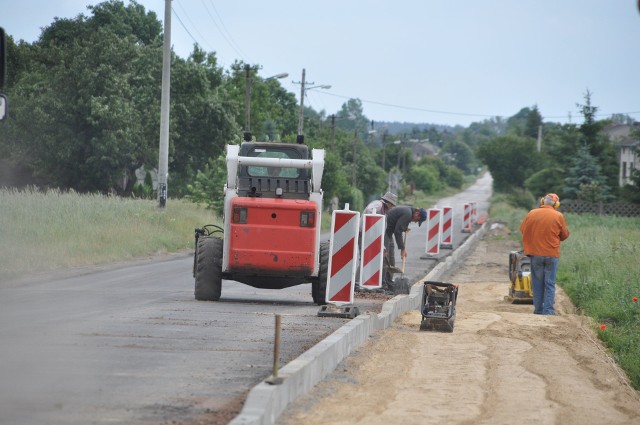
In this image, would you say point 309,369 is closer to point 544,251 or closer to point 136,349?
point 136,349

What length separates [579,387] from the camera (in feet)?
34.6

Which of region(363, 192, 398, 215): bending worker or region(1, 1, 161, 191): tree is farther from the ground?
region(1, 1, 161, 191): tree

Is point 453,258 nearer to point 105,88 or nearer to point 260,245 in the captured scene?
point 260,245

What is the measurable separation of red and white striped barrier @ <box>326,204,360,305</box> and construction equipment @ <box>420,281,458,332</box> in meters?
1.06

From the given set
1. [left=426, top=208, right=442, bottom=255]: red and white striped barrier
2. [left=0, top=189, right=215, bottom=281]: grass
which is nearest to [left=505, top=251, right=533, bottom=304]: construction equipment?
[left=0, top=189, right=215, bottom=281]: grass

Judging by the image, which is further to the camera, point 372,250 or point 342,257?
point 372,250

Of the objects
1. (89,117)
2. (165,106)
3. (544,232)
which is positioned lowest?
(544,232)

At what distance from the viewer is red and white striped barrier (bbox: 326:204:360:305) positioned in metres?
14.6

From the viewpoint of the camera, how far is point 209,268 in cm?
1764

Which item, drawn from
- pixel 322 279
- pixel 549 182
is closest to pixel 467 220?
pixel 549 182

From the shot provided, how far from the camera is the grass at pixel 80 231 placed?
86.0 feet

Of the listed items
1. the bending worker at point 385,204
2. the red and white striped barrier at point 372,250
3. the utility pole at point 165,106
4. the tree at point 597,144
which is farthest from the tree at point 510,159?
the red and white striped barrier at point 372,250

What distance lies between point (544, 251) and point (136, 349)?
9238mm

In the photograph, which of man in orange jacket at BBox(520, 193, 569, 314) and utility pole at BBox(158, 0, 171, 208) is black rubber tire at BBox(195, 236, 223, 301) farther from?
utility pole at BBox(158, 0, 171, 208)
